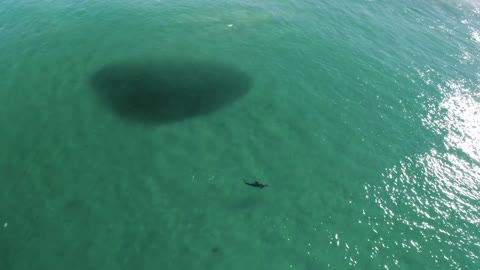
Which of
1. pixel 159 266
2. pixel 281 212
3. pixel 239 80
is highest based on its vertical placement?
pixel 239 80

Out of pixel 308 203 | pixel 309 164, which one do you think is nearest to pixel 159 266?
pixel 308 203

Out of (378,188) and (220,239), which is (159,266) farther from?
(378,188)

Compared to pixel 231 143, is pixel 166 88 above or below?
above

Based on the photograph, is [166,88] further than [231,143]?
Yes

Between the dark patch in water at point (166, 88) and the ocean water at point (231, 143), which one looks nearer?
the ocean water at point (231, 143)
